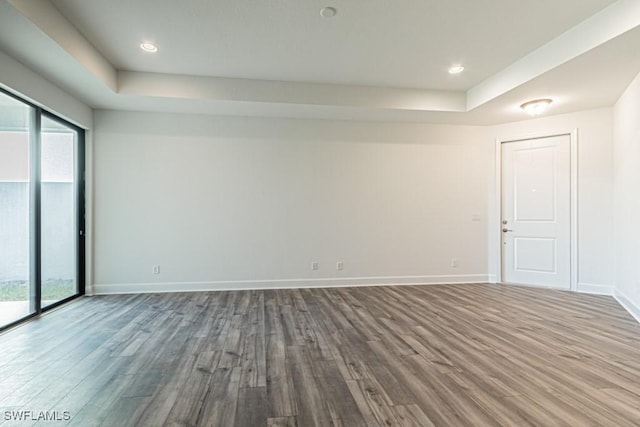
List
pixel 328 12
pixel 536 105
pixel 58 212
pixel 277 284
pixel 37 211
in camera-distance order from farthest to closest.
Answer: pixel 277 284, pixel 536 105, pixel 58 212, pixel 37 211, pixel 328 12

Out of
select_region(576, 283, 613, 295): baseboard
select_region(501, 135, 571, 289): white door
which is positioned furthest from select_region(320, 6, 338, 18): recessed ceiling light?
select_region(576, 283, 613, 295): baseboard

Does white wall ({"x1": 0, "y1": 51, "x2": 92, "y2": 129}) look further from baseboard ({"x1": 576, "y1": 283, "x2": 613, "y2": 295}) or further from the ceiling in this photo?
baseboard ({"x1": 576, "y1": 283, "x2": 613, "y2": 295})

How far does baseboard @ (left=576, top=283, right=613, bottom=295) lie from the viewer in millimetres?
4723

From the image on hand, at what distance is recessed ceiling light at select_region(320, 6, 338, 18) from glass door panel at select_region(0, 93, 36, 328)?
3.15 metres

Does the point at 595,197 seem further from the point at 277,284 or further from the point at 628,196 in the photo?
the point at 277,284

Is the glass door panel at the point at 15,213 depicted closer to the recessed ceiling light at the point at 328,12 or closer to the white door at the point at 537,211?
the recessed ceiling light at the point at 328,12

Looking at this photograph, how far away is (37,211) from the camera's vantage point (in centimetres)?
373

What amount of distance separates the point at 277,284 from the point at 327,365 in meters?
2.82

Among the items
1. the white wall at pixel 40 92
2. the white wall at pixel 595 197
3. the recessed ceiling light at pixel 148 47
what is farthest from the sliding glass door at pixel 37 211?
the white wall at pixel 595 197

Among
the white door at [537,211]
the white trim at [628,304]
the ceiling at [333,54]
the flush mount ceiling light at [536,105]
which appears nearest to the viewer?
the ceiling at [333,54]

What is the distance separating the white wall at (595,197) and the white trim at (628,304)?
26 cm

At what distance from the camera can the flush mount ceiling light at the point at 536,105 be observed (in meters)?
4.45

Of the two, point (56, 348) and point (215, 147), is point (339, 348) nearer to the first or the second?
point (56, 348)

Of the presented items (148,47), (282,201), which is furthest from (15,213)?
(282,201)
